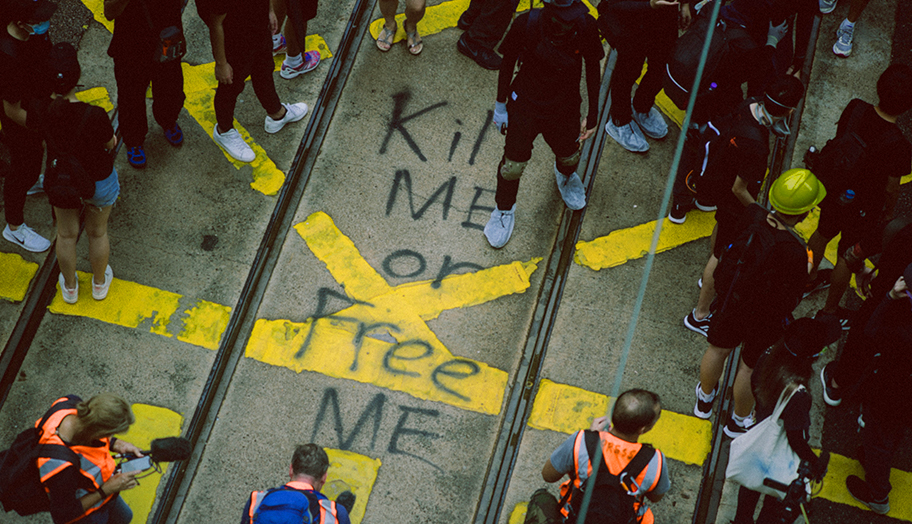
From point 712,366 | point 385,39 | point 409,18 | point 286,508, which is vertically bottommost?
point 286,508

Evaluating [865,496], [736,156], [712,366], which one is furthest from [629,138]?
[865,496]

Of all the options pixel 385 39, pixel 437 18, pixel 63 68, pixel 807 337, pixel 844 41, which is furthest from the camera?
pixel 437 18

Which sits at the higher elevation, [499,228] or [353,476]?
[499,228]

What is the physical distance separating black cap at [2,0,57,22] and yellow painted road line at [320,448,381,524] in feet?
10.2

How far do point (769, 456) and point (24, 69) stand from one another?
15.5 ft

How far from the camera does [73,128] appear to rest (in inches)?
168

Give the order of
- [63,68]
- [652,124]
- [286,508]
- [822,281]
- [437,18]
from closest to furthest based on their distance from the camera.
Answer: [286,508] → [63,68] → [822,281] → [652,124] → [437,18]

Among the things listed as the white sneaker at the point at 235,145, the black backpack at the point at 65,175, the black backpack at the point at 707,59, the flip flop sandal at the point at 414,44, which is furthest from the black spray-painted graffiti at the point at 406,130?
the black backpack at the point at 65,175

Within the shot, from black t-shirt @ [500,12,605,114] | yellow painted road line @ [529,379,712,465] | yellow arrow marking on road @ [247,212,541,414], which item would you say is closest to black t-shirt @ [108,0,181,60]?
yellow arrow marking on road @ [247,212,541,414]

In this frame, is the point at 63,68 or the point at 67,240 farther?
the point at 67,240

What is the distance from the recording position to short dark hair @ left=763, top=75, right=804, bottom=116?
4.39 m

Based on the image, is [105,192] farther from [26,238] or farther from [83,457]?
[83,457]

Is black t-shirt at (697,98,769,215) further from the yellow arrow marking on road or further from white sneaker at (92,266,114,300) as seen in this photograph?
white sneaker at (92,266,114,300)

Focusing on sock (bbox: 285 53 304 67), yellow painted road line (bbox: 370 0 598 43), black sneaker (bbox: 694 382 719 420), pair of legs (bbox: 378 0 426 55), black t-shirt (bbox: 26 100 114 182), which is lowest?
black sneaker (bbox: 694 382 719 420)
